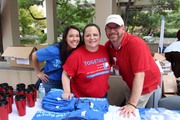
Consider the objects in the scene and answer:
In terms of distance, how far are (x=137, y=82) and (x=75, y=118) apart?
0.66m

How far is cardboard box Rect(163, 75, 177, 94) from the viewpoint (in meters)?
2.49

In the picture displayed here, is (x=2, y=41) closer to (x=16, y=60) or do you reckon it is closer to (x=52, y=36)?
(x=16, y=60)

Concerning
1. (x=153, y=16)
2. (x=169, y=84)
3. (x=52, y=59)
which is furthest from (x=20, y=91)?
(x=153, y=16)

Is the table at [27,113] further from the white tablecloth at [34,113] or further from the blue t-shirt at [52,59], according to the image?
the blue t-shirt at [52,59]

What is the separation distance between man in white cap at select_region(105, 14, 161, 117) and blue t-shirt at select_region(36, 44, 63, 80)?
1.85 ft

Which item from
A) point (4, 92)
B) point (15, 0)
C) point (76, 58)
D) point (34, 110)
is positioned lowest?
point (34, 110)

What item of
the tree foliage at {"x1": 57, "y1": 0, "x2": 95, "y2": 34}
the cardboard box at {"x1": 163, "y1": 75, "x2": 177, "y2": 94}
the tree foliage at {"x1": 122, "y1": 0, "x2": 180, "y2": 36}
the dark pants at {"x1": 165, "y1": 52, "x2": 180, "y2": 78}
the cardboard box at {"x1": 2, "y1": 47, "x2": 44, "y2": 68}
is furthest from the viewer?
the tree foliage at {"x1": 57, "y1": 0, "x2": 95, "y2": 34}

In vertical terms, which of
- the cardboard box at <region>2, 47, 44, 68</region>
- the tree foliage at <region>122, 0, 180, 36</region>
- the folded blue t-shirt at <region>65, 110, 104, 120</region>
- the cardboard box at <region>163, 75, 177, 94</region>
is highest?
the tree foliage at <region>122, 0, 180, 36</region>

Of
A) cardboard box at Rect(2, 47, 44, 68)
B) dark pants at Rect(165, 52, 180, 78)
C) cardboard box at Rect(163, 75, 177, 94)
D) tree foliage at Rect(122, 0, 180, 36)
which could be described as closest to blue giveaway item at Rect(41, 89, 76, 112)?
cardboard box at Rect(2, 47, 44, 68)

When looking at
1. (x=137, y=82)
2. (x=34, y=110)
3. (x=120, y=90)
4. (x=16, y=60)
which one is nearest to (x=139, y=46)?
(x=137, y=82)

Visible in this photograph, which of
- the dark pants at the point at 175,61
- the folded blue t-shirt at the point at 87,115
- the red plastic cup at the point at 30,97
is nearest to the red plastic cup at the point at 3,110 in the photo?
the red plastic cup at the point at 30,97

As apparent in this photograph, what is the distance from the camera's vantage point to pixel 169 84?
254cm

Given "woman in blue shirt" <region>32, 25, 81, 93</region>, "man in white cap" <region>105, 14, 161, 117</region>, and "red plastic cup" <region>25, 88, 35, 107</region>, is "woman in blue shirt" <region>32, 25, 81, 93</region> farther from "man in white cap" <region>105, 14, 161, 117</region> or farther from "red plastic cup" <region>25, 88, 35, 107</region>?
"red plastic cup" <region>25, 88, 35, 107</region>

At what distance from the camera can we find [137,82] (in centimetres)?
161
